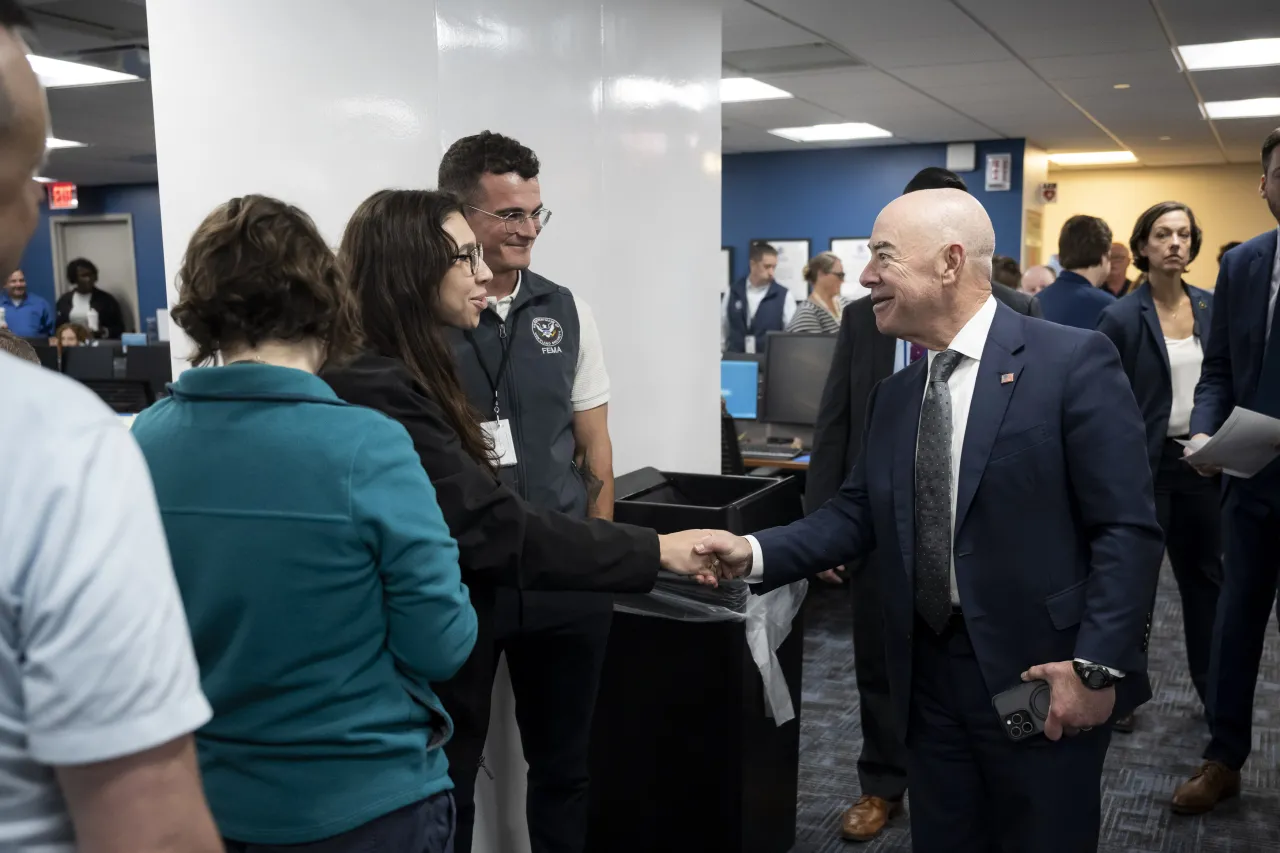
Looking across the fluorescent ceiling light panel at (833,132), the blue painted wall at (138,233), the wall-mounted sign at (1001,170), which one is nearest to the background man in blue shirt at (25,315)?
the blue painted wall at (138,233)

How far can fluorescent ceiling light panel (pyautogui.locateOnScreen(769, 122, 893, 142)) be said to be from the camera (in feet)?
29.3

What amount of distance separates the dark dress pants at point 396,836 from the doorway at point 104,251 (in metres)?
13.6

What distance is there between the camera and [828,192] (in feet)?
34.7

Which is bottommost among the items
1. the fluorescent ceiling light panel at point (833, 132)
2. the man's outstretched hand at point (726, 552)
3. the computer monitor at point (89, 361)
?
the man's outstretched hand at point (726, 552)

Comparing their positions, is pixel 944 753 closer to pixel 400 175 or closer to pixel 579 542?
pixel 579 542

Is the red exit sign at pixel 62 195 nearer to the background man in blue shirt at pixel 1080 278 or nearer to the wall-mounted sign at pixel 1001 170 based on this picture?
the wall-mounted sign at pixel 1001 170

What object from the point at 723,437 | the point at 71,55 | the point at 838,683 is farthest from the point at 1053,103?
the point at 71,55

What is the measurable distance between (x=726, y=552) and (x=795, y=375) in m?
3.18

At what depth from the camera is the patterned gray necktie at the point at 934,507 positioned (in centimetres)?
169

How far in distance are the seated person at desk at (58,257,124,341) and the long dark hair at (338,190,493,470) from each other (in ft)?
32.1

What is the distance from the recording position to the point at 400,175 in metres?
2.28

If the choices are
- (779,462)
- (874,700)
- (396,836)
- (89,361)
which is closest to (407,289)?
(396,836)

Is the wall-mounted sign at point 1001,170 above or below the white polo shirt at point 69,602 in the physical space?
above

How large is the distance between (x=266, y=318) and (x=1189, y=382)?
3.15m
